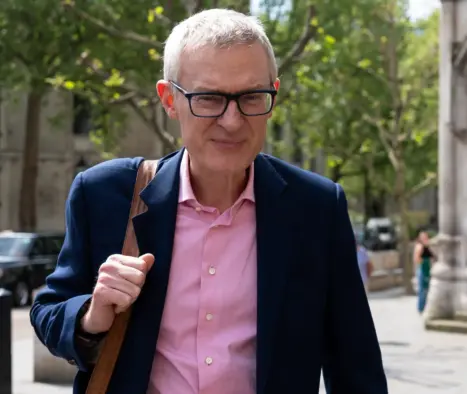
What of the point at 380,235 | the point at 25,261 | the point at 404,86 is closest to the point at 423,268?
the point at 25,261

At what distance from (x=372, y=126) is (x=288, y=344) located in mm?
30310

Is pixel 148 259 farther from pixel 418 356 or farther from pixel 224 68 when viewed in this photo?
pixel 418 356

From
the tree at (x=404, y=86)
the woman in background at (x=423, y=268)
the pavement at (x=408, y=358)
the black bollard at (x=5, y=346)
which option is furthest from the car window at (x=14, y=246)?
the black bollard at (x=5, y=346)

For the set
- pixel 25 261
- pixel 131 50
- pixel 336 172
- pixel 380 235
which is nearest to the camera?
pixel 25 261

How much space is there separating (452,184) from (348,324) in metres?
12.7

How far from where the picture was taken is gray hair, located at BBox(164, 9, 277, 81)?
7.07 ft

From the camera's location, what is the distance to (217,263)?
89.2 inches

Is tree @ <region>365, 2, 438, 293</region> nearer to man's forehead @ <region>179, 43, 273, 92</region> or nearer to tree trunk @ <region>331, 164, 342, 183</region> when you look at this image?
tree trunk @ <region>331, 164, 342, 183</region>

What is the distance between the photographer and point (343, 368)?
234cm

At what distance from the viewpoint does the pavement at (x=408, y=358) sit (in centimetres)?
966

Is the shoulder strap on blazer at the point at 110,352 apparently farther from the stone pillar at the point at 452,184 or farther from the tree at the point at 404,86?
the tree at the point at 404,86

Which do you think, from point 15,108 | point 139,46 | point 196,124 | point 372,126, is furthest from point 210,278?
point 15,108

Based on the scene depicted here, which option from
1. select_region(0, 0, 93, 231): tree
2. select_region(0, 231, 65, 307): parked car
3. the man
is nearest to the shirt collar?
the man

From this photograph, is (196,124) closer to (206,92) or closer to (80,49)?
(206,92)
